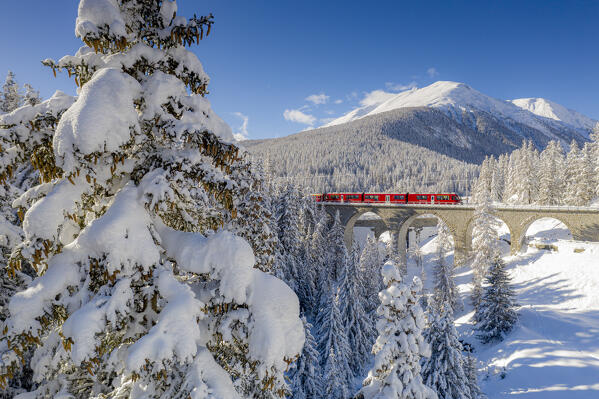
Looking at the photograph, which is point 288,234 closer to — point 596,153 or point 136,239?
point 136,239

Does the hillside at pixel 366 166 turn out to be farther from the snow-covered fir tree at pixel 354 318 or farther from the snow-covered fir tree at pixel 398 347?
the snow-covered fir tree at pixel 398 347

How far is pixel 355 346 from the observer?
23.5 metres

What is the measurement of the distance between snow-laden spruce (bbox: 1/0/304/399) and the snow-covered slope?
20.2m

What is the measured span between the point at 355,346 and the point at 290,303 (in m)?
22.5

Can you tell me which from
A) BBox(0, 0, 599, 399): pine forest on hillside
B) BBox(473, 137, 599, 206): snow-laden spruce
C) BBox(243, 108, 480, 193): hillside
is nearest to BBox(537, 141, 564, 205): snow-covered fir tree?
BBox(473, 137, 599, 206): snow-laden spruce

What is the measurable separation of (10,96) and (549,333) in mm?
45031

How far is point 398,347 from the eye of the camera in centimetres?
926

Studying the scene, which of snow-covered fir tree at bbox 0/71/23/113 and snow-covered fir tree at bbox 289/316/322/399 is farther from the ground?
snow-covered fir tree at bbox 0/71/23/113

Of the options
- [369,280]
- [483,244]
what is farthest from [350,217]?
[483,244]

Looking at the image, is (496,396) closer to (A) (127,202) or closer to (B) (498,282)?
(B) (498,282)

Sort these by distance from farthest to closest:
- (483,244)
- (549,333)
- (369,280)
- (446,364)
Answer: (483,244), (369,280), (549,333), (446,364)

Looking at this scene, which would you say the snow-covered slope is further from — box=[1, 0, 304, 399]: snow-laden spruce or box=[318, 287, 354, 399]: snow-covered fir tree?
box=[1, 0, 304, 399]: snow-laden spruce

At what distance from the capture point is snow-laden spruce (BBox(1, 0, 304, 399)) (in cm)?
322

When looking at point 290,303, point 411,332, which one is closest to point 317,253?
point 411,332
